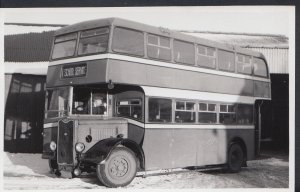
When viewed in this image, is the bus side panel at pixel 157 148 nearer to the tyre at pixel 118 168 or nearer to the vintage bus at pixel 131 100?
the vintage bus at pixel 131 100

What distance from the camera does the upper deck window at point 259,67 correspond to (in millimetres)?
9422

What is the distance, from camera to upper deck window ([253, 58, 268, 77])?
9.42m

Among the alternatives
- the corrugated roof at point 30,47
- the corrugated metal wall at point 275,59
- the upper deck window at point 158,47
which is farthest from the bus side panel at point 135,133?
the corrugated roof at point 30,47

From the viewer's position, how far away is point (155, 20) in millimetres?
7523

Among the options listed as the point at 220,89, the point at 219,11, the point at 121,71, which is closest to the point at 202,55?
the point at 220,89

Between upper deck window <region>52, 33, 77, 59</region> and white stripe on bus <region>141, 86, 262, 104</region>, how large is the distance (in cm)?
141

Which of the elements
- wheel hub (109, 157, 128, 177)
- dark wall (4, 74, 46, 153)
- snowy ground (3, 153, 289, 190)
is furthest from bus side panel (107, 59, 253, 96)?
dark wall (4, 74, 46, 153)

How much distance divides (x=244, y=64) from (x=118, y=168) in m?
3.65

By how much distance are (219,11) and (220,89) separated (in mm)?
1789

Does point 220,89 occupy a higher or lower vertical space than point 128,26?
lower

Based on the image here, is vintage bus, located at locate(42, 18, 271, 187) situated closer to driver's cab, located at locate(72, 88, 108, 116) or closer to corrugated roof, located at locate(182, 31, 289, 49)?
driver's cab, located at locate(72, 88, 108, 116)

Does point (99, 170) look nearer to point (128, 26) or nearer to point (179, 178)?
point (179, 178)

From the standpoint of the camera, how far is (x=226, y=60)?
8.88 metres

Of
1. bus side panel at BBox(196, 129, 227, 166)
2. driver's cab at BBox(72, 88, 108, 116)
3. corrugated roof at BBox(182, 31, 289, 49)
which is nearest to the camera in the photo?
driver's cab at BBox(72, 88, 108, 116)
